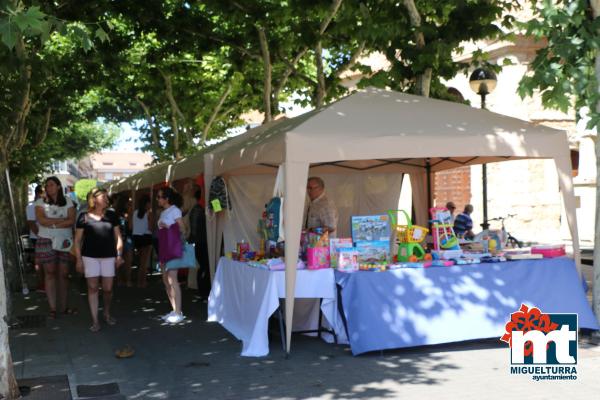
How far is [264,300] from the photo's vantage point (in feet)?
23.7

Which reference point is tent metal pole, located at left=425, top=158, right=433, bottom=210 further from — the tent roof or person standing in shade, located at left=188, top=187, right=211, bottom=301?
person standing in shade, located at left=188, top=187, right=211, bottom=301

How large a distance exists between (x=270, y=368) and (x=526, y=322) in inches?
105

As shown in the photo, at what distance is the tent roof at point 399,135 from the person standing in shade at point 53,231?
2902 mm

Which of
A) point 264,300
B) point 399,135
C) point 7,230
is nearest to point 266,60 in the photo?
point 7,230

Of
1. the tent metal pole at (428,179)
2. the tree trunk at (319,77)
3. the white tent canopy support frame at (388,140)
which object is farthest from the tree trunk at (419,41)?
the tree trunk at (319,77)

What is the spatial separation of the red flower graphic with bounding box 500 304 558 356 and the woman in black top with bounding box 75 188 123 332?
4717 millimetres

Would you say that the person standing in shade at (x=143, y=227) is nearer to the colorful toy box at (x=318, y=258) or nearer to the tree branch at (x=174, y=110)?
the colorful toy box at (x=318, y=258)

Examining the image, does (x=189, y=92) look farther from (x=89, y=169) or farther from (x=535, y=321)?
(x=89, y=169)

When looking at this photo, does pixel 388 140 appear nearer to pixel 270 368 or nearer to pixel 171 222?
pixel 270 368

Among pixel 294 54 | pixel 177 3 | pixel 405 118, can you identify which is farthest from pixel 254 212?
pixel 294 54

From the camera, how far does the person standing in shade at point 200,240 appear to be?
452 inches

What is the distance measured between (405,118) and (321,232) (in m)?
1.57

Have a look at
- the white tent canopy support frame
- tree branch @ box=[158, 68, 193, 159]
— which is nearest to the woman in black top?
the white tent canopy support frame

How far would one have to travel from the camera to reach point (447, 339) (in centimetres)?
719
